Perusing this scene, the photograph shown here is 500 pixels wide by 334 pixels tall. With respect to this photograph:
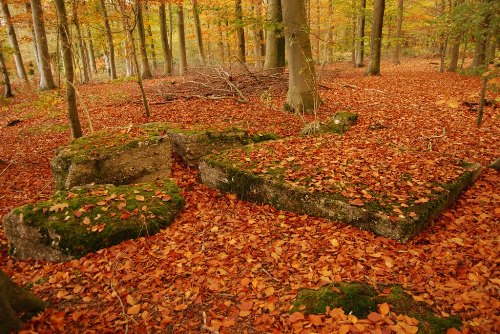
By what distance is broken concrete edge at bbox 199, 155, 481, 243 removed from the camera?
4156mm

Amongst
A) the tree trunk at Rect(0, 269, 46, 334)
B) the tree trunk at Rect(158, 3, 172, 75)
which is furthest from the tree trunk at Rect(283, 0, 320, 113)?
the tree trunk at Rect(158, 3, 172, 75)

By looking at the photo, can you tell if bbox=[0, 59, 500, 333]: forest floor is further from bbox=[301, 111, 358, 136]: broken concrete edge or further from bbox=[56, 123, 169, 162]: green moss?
bbox=[301, 111, 358, 136]: broken concrete edge

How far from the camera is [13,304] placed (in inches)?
123

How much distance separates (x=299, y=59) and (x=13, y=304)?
28.0 feet

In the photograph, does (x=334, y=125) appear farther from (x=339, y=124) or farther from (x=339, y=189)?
(x=339, y=189)

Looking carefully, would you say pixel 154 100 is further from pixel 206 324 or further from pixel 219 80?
pixel 206 324

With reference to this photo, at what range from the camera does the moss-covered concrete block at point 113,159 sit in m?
5.86

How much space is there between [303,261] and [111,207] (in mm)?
3045

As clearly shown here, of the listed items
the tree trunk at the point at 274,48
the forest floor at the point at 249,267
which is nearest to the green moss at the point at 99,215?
the forest floor at the point at 249,267

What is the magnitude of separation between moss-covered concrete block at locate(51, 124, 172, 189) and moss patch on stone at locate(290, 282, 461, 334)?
4170mm

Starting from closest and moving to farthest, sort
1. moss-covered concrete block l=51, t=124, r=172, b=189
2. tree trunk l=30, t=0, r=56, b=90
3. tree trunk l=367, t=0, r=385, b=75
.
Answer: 1. moss-covered concrete block l=51, t=124, r=172, b=189
2. tree trunk l=30, t=0, r=56, b=90
3. tree trunk l=367, t=0, r=385, b=75

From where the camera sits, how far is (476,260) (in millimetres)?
3689

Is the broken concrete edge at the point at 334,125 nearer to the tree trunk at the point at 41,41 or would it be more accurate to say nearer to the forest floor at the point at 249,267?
the forest floor at the point at 249,267

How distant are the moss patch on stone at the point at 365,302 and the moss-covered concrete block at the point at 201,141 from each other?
415cm
